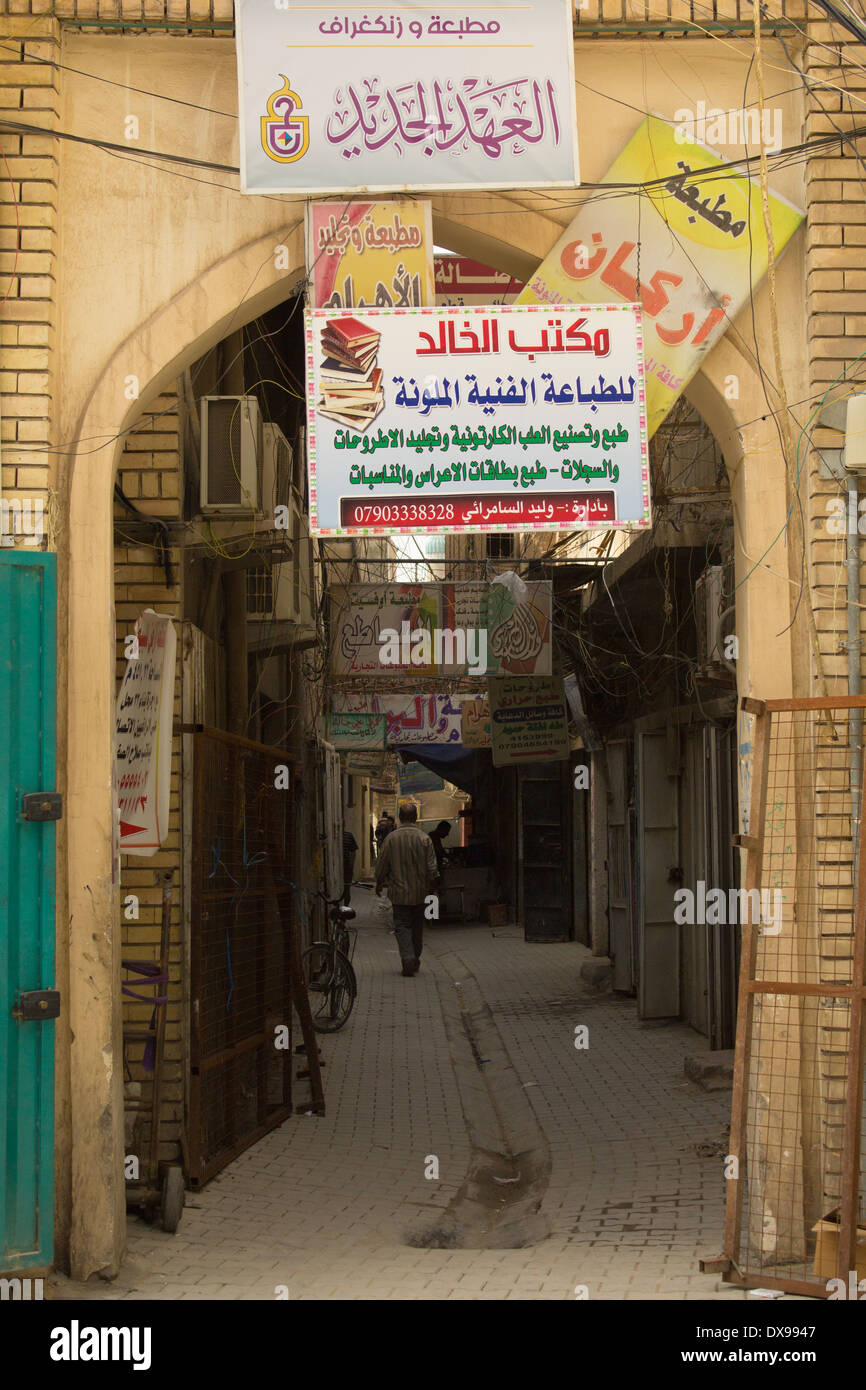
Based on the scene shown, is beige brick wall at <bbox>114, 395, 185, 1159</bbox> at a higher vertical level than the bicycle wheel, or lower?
higher

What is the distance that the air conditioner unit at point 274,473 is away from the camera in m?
8.20

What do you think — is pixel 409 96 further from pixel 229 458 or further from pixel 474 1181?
pixel 474 1181

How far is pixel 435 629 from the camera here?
14.6 metres

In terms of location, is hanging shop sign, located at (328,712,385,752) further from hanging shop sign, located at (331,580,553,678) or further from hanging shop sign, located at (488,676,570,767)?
hanging shop sign, located at (331,580,553,678)

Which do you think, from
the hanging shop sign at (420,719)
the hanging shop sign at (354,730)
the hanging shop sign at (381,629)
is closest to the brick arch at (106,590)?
the hanging shop sign at (381,629)

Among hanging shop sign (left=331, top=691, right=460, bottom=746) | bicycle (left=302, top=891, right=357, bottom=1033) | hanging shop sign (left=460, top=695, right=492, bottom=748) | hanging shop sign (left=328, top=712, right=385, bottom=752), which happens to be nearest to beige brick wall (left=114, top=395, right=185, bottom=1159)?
bicycle (left=302, top=891, right=357, bottom=1033)

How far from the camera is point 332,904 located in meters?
13.1

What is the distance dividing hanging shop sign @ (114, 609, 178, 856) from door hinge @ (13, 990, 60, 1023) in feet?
4.00

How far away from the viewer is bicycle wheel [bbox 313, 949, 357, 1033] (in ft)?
39.3

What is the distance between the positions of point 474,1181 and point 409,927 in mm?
8250

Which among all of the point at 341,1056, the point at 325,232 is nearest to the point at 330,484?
the point at 325,232

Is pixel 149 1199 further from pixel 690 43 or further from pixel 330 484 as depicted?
pixel 690 43

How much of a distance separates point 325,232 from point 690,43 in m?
1.78

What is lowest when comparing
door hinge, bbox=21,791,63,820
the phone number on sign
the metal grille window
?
→ door hinge, bbox=21,791,63,820
